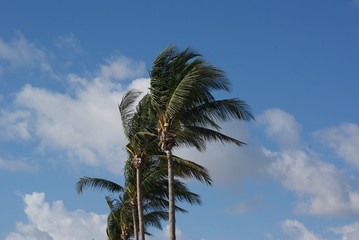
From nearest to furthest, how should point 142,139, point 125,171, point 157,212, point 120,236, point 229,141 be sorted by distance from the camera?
1. point 229,141
2. point 142,139
3. point 125,171
4. point 157,212
5. point 120,236

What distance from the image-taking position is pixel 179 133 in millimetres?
23859

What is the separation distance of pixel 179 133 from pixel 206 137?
1111 millimetres

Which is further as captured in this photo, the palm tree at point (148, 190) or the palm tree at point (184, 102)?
the palm tree at point (148, 190)

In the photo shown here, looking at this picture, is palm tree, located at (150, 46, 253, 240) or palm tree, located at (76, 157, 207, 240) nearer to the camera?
palm tree, located at (150, 46, 253, 240)

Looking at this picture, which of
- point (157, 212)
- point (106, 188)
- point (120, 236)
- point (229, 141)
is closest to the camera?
point (229, 141)

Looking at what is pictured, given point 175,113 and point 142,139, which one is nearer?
point 175,113

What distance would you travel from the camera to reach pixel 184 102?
73.4 feet

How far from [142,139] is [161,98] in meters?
3.99

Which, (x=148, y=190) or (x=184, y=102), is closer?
(x=184, y=102)

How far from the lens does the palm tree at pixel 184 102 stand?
874 inches

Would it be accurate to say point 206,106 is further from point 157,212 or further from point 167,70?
point 157,212

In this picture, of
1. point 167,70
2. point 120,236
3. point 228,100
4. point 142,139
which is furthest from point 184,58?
point 120,236

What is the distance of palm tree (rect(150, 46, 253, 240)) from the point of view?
2219cm

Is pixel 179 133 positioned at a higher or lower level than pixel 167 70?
lower
